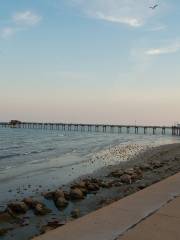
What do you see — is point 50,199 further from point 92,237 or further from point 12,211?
point 92,237

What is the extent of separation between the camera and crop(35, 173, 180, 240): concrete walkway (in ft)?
16.3

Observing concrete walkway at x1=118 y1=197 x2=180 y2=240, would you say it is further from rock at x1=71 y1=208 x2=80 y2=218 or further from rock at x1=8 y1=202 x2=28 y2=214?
rock at x1=8 y1=202 x2=28 y2=214

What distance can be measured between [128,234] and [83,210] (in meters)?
3.95

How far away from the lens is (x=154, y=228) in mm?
5273

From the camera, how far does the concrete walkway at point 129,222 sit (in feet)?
16.3

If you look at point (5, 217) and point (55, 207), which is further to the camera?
point (55, 207)

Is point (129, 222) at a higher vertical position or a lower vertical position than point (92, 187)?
higher

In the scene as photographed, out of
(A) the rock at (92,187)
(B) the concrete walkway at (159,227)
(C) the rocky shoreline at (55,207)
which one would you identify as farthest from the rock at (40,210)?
(B) the concrete walkway at (159,227)

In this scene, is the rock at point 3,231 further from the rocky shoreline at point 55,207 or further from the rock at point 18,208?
the rock at point 18,208

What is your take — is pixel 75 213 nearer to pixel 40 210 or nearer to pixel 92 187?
pixel 40 210

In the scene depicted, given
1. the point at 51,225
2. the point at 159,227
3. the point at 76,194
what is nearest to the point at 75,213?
the point at 51,225

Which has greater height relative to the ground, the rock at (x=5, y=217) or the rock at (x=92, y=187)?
A: the rock at (x=92, y=187)

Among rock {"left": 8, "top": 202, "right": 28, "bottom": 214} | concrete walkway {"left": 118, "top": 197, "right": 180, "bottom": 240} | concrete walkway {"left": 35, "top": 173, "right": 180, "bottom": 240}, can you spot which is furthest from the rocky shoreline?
concrete walkway {"left": 118, "top": 197, "right": 180, "bottom": 240}

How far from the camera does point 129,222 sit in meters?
5.60
